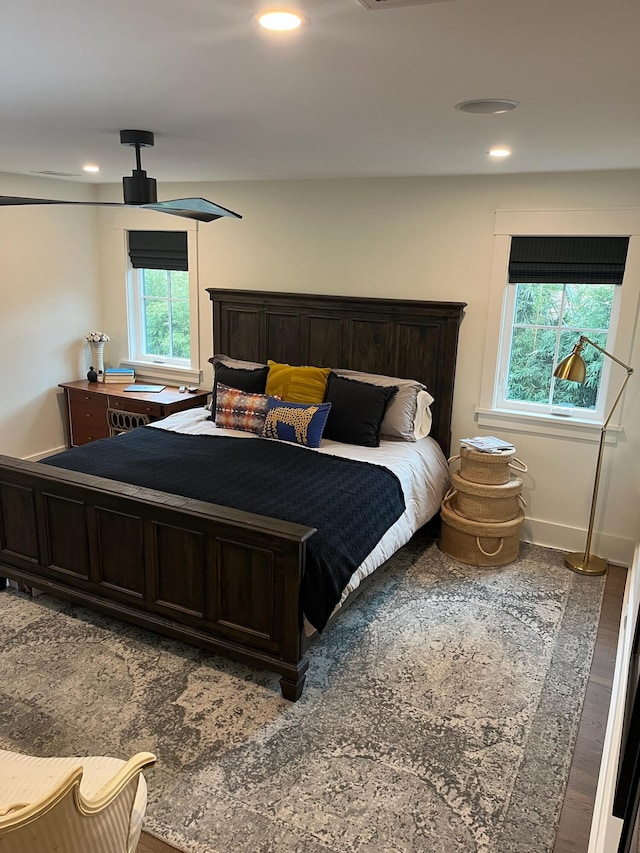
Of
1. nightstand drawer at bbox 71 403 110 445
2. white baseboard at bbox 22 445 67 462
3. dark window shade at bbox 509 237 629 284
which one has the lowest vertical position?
white baseboard at bbox 22 445 67 462

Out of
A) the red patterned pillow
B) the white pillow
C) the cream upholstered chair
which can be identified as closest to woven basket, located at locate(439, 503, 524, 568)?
the white pillow

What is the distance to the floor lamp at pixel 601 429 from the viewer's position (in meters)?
3.75

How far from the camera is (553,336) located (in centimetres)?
427

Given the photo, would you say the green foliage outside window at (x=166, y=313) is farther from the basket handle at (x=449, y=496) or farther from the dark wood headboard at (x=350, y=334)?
the basket handle at (x=449, y=496)

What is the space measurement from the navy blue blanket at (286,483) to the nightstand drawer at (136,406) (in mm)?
863

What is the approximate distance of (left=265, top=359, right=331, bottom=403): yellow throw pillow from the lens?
4.43 metres

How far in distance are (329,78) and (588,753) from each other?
8.62ft

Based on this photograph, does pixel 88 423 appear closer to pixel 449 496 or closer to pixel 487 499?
pixel 449 496

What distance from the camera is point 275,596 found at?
2.78 meters

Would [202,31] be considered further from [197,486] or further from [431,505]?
[431,505]

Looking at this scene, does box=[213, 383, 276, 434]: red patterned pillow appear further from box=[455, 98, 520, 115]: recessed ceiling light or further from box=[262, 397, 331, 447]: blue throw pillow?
box=[455, 98, 520, 115]: recessed ceiling light

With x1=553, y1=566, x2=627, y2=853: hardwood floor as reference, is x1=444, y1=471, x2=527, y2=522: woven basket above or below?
above

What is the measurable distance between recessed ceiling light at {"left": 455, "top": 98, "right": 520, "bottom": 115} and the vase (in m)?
4.18

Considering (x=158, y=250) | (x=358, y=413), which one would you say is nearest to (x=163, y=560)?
(x=358, y=413)
